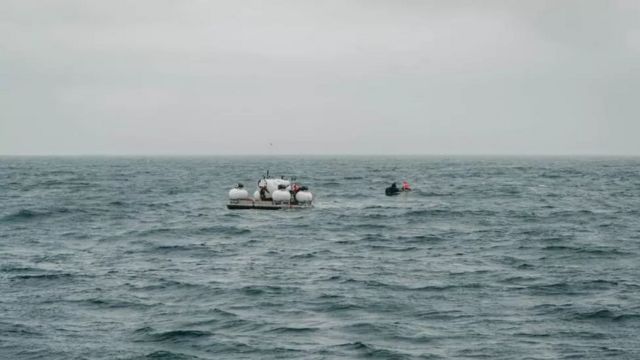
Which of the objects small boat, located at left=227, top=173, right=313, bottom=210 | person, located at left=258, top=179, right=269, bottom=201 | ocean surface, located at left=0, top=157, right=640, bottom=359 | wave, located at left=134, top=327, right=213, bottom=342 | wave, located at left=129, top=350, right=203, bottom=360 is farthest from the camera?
person, located at left=258, top=179, right=269, bottom=201

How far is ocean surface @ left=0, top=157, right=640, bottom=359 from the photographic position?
21.9m

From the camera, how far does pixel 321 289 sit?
30.1 m

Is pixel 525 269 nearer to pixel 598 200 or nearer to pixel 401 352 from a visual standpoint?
pixel 401 352

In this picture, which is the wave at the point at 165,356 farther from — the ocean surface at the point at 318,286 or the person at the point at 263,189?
the person at the point at 263,189

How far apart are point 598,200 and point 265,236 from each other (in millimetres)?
47984

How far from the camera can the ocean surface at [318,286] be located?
21.9m

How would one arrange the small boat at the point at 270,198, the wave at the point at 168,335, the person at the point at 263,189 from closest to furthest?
the wave at the point at 168,335 < the small boat at the point at 270,198 < the person at the point at 263,189

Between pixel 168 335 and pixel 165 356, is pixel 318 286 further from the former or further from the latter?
pixel 165 356

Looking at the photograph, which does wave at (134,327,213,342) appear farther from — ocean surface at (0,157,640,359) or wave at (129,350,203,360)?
wave at (129,350,203,360)

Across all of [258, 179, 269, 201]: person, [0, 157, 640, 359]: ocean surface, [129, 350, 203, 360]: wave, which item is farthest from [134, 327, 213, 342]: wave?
[258, 179, 269, 201]: person

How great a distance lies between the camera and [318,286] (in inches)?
1212

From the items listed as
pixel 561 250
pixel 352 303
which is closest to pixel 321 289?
pixel 352 303

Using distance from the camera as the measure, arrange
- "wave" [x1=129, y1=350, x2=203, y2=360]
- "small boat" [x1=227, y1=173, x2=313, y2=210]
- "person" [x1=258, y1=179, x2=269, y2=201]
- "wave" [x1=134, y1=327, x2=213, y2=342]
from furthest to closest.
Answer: "person" [x1=258, y1=179, x2=269, y2=201] < "small boat" [x1=227, y1=173, x2=313, y2=210] < "wave" [x1=134, y1=327, x2=213, y2=342] < "wave" [x1=129, y1=350, x2=203, y2=360]

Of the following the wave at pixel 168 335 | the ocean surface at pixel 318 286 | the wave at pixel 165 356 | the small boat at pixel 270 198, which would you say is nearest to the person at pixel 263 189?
the small boat at pixel 270 198
